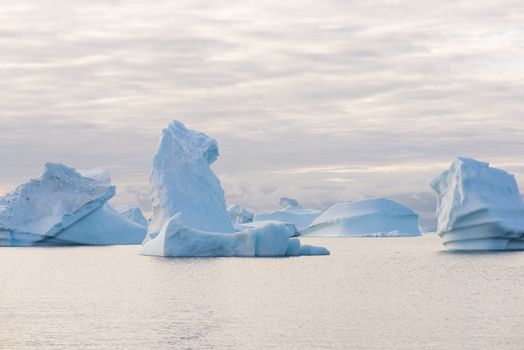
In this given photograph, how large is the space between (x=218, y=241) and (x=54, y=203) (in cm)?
1820

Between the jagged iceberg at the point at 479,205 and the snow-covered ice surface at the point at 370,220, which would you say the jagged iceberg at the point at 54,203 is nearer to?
the jagged iceberg at the point at 479,205

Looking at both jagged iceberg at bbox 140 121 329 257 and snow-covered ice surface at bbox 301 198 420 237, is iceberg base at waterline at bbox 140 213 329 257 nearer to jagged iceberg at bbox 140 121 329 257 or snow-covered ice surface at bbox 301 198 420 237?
jagged iceberg at bbox 140 121 329 257

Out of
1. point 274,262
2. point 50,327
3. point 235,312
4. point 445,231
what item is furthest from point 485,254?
point 50,327

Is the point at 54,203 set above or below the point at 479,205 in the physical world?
below

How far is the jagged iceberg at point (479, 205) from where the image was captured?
157ft

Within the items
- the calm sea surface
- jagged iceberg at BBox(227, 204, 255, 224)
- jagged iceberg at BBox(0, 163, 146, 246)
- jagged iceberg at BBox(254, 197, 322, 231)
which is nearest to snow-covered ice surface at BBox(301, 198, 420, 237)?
jagged iceberg at BBox(227, 204, 255, 224)

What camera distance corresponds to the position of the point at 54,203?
5944 centimetres

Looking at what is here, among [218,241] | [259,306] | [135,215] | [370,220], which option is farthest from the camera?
[370,220]

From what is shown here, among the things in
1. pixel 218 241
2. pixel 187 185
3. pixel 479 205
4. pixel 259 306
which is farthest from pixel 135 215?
pixel 259 306

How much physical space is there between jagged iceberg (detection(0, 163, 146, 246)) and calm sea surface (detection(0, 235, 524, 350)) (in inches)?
534

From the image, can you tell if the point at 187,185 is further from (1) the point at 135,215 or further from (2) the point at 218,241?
(1) the point at 135,215

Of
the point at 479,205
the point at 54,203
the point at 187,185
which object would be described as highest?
the point at 187,185

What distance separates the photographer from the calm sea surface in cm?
1992

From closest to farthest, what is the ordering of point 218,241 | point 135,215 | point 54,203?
point 218,241
point 54,203
point 135,215
